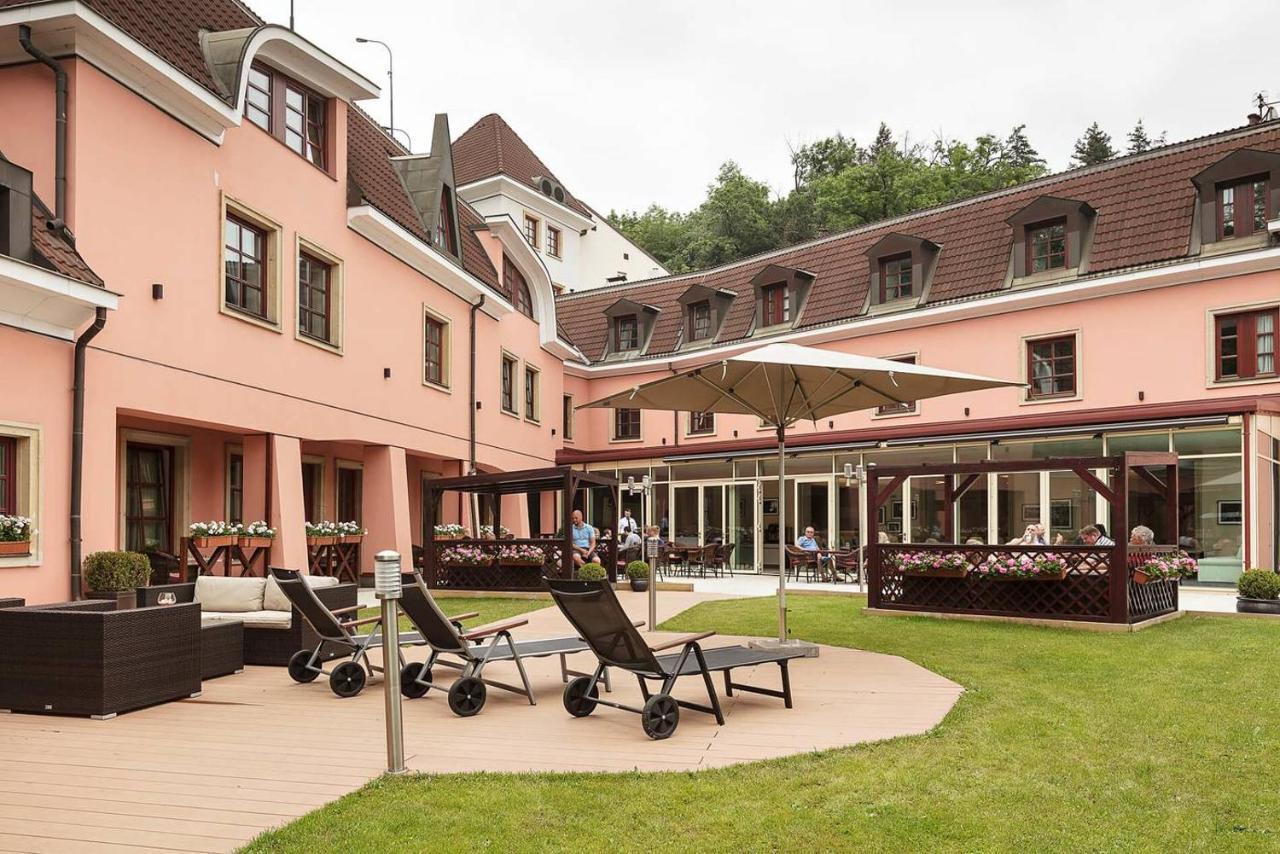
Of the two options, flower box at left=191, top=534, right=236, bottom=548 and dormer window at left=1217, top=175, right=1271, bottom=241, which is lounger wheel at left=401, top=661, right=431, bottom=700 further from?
dormer window at left=1217, top=175, right=1271, bottom=241

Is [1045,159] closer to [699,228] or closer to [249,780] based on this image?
[699,228]

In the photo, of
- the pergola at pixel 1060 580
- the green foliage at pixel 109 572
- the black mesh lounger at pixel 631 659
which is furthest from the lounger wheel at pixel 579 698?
the pergola at pixel 1060 580

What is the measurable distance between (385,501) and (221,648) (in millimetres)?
9133

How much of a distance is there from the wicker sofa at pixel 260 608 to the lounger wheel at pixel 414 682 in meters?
1.55

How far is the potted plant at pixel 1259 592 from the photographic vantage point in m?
11.7

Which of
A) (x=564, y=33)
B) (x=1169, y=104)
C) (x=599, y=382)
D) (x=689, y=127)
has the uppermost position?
(x=689, y=127)

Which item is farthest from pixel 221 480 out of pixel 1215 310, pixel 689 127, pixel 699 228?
pixel 689 127

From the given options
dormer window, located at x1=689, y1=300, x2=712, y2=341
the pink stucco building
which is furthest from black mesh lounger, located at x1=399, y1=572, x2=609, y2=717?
dormer window, located at x1=689, y1=300, x2=712, y2=341

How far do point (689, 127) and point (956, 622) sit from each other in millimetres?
55779

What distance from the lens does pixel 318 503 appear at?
55.4ft

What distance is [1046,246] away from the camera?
21.0 m

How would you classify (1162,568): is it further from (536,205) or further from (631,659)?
(536,205)

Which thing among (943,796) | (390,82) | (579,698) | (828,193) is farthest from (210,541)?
(828,193)

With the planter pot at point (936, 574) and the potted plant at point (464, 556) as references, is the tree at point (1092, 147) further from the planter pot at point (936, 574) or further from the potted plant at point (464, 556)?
the potted plant at point (464, 556)
